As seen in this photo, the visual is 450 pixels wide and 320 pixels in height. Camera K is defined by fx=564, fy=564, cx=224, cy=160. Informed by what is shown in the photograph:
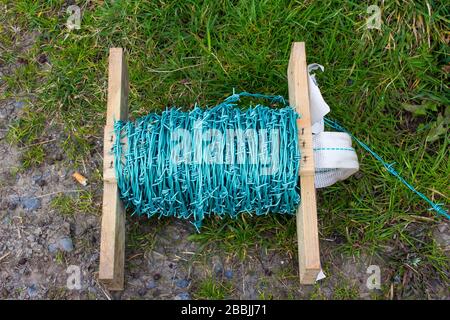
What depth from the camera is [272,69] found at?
9.35 feet

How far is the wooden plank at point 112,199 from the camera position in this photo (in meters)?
2.26

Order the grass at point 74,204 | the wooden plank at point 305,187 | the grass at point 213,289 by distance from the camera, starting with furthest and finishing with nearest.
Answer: the grass at point 74,204, the grass at point 213,289, the wooden plank at point 305,187

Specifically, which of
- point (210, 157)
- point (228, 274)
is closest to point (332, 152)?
point (210, 157)

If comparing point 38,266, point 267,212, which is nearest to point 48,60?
point 38,266

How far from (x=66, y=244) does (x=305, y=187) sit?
118 centimetres

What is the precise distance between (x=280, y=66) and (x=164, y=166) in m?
0.93

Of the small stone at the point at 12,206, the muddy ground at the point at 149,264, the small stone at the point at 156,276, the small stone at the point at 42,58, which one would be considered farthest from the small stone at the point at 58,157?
the small stone at the point at 156,276

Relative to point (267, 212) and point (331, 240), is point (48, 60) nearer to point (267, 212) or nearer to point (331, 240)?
point (267, 212)

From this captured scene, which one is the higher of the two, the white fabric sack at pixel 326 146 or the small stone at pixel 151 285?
the white fabric sack at pixel 326 146

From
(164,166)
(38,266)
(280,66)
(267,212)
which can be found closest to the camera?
(164,166)

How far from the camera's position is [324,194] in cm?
272

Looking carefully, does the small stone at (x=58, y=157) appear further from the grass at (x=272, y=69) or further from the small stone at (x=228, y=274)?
the small stone at (x=228, y=274)

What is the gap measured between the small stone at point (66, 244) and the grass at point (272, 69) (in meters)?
0.39

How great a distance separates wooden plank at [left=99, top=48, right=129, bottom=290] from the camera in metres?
2.26
